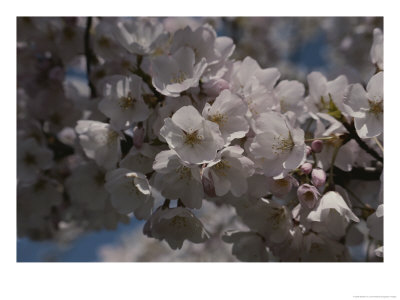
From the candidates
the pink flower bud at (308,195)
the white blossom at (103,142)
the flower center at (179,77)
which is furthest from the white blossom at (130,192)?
the pink flower bud at (308,195)

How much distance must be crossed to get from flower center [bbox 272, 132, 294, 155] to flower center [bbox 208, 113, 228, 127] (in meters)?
0.16

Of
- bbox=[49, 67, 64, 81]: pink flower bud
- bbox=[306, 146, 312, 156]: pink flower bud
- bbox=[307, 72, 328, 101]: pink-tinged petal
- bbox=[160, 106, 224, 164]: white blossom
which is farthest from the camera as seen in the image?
bbox=[49, 67, 64, 81]: pink flower bud

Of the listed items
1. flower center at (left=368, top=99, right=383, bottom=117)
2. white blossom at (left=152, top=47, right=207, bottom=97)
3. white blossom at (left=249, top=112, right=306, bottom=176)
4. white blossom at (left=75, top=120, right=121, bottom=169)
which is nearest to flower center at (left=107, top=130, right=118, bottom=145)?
white blossom at (left=75, top=120, right=121, bottom=169)

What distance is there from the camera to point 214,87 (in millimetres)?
1312

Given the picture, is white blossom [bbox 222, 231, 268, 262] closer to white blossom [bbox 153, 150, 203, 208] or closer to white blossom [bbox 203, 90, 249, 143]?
white blossom [bbox 153, 150, 203, 208]

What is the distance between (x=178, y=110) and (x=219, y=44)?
424 mm

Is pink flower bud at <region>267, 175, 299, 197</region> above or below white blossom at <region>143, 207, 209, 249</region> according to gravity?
above

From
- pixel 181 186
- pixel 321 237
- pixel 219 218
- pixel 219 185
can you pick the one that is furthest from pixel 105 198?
pixel 219 218

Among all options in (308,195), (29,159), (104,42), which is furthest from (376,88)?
(29,159)

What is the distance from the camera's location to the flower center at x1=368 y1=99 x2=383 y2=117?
1.30 m

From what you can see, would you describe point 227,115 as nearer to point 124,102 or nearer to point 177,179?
point 177,179

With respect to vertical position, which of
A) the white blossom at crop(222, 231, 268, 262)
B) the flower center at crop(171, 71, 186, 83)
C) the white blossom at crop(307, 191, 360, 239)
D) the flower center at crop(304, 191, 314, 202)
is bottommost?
the white blossom at crop(222, 231, 268, 262)

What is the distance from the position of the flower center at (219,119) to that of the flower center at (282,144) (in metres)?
0.16
